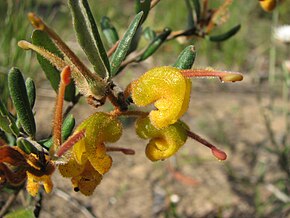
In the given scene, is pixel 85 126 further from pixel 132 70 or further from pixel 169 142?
pixel 132 70

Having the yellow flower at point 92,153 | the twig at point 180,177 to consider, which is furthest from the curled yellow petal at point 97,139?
the twig at point 180,177

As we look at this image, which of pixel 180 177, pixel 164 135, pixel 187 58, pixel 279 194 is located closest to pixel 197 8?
pixel 187 58

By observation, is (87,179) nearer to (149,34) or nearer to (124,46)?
(124,46)

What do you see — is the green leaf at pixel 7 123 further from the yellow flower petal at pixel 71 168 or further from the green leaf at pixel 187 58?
the green leaf at pixel 187 58

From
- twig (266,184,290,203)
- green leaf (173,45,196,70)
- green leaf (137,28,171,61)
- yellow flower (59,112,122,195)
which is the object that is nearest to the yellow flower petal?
yellow flower (59,112,122,195)

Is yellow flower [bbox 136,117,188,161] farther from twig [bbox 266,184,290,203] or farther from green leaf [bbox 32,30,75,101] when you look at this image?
twig [bbox 266,184,290,203]

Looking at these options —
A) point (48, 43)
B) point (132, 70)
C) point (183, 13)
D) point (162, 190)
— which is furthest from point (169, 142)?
point (183, 13)

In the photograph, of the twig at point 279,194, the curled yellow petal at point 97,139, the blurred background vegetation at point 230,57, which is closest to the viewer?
the curled yellow petal at point 97,139

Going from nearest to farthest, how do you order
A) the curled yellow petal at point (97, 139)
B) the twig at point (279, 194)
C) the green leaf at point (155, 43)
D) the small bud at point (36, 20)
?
the small bud at point (36, 20) < the curled yellow petal at point (97, 139) < the green leaf at point (155, 43) < the twig at point (279, 194)
